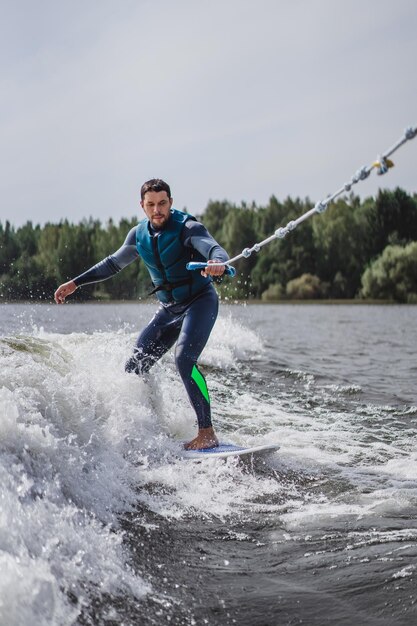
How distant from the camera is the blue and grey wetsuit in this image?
5871 mm

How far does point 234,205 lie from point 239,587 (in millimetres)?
94005

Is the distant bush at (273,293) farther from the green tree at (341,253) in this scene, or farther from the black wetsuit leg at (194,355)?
the black wetsuit leg at (194,355)

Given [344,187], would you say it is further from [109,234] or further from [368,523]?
[109,234]

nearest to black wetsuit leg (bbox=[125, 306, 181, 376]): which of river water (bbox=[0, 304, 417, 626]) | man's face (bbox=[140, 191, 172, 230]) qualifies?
river water (bbox=[0, 304, 417, 626])

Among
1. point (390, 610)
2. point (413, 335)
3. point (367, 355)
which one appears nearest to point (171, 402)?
point (390, 610)

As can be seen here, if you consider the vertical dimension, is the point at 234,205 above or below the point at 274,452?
above

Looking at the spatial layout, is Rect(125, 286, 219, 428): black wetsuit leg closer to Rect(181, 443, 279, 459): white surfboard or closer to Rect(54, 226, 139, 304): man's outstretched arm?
Rect(181, 443, 279, 459): white surfboard

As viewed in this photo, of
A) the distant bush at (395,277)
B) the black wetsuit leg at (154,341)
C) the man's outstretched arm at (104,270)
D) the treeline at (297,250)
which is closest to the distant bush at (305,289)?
the treeline at (297,250)

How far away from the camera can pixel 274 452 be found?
6012mm

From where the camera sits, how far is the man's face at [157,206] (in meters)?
5.77

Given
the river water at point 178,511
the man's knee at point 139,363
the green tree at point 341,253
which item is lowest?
the river water at point 178,511

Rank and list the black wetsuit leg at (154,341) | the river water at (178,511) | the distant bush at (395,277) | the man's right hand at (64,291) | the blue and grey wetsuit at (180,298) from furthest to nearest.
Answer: the distant bush at (395,277)
the man's right hand at (64,291)
the black wetsuit leg at (154,341)
the blue and grey wetsuit at (180,298)
the river water at (178,511)

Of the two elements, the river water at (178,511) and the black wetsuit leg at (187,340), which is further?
the black wetsuit leg at (187,340)

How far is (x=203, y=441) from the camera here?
583cm
